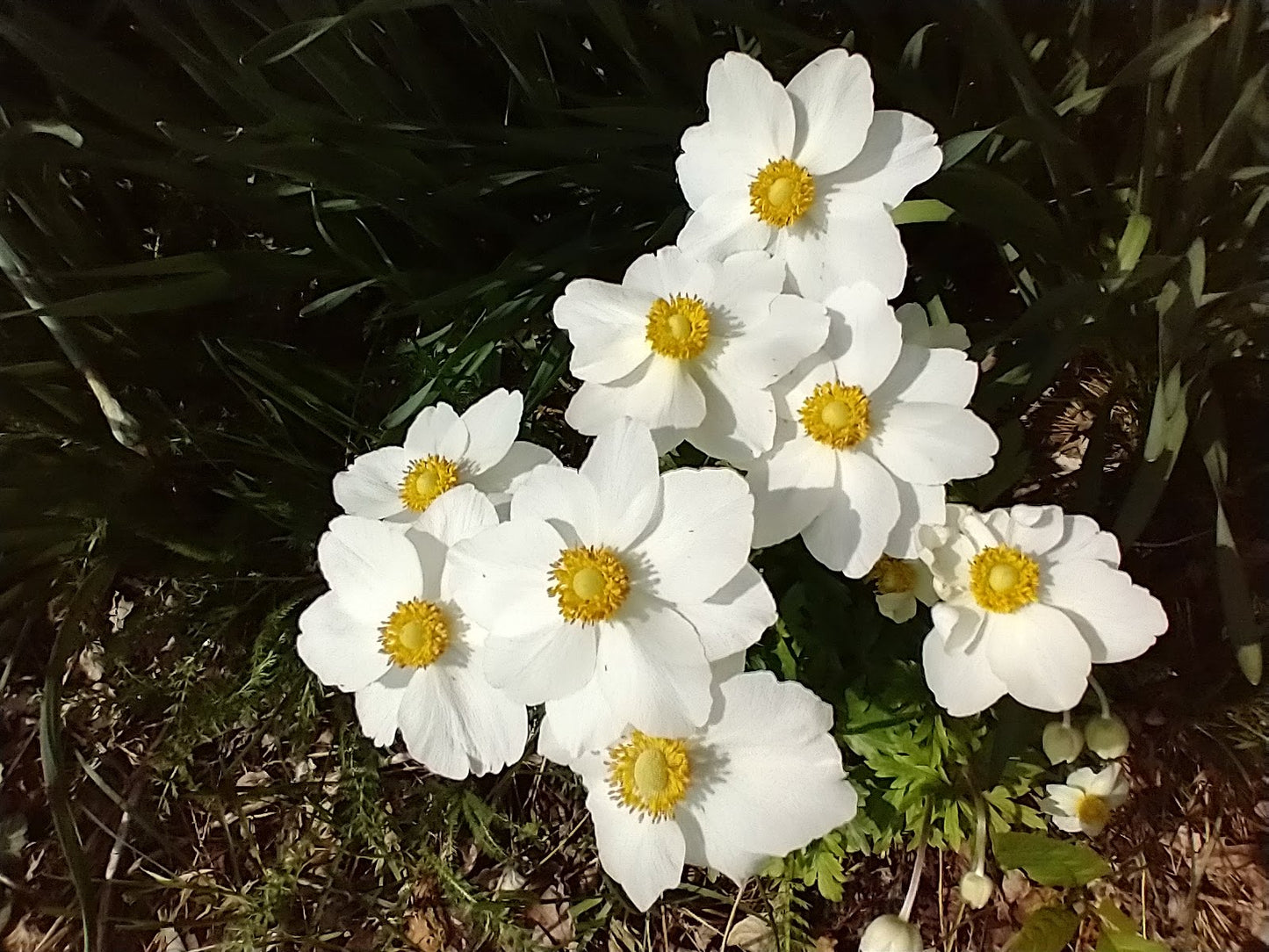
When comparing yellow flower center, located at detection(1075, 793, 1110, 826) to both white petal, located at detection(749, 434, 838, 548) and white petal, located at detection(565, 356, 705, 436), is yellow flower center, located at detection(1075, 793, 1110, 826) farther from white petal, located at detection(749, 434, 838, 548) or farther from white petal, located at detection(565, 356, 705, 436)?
white petal, located at detection(565, 356, 705, 436)

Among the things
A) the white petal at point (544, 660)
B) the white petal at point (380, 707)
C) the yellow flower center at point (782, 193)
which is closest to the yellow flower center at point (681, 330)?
the yellow flower center at point (782, 193)

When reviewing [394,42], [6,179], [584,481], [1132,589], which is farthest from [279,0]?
[1132,589]

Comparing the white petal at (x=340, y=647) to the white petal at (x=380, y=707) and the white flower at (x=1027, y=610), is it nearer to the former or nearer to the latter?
the white petal at (x=380, y=707)

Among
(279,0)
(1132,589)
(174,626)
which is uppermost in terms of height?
(279,0)

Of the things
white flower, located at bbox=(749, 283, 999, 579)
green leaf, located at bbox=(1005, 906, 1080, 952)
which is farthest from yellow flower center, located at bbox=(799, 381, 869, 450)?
green leaf, located at bbox=(1005, 906, 1080, 952)

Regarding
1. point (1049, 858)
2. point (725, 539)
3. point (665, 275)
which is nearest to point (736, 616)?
point (725, 539)

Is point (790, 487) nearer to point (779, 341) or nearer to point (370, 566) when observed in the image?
point (779, 341)

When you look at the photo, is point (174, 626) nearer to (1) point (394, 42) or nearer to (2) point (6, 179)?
(2) point (6, 179)
